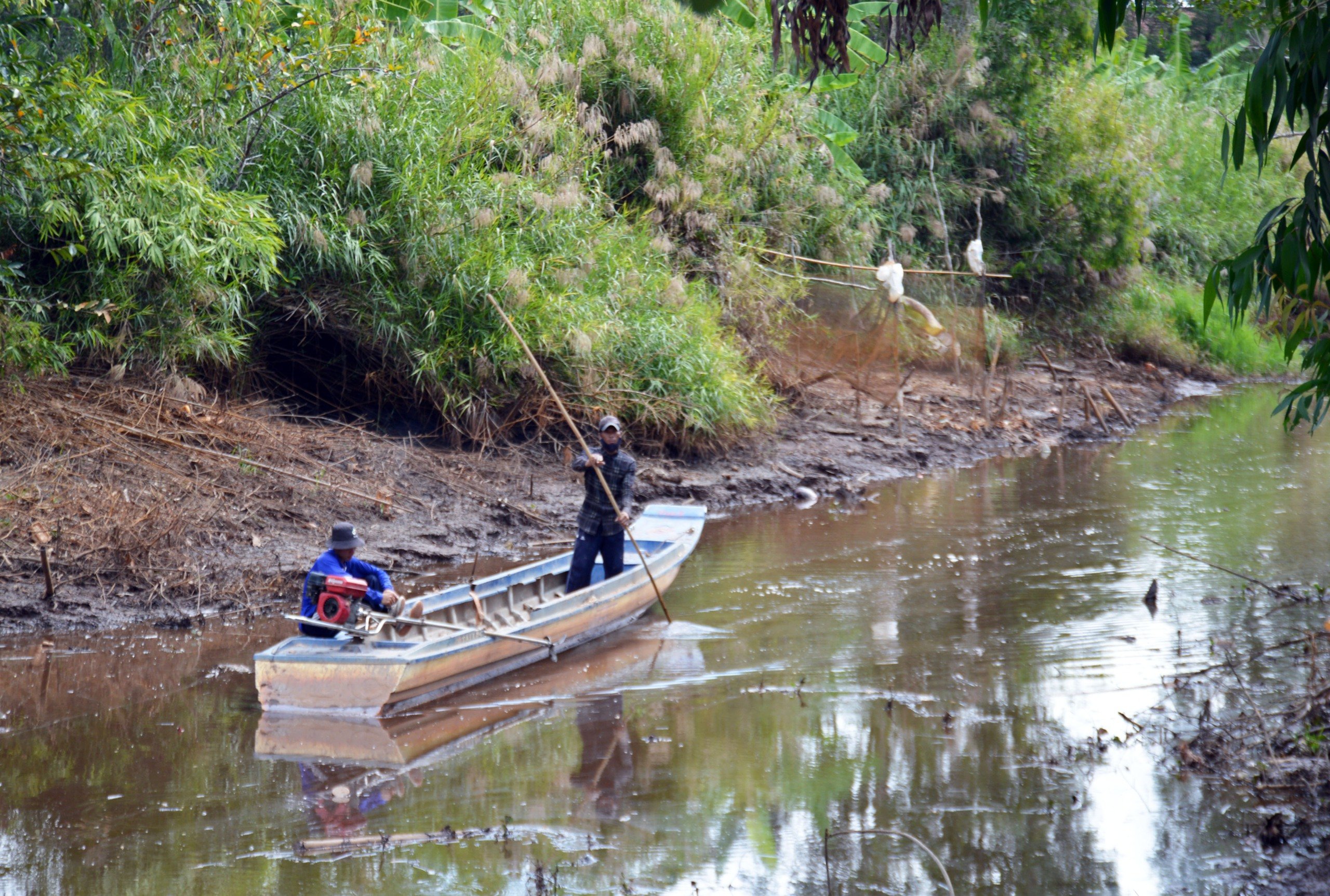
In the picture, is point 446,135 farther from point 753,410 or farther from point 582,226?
Result: point 753,410

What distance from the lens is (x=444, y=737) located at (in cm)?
Answer: 630

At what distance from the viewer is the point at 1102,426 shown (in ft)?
54.5

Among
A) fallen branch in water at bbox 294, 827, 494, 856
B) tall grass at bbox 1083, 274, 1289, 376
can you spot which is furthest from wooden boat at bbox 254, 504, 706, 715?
tall grass at bbox 1083, 274, 1289, 376

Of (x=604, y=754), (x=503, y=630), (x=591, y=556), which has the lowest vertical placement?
(x=604, y=754)

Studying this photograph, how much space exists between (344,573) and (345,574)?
0.06ft

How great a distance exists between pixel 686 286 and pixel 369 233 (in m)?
4.25

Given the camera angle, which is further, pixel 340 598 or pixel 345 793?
pixel 340 598

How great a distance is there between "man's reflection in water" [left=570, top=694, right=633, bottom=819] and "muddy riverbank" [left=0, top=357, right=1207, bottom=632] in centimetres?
308

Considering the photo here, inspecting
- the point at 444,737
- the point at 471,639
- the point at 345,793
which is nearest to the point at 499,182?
the point at 471,639

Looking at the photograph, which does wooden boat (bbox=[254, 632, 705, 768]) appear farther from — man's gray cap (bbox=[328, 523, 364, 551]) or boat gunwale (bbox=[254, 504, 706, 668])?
man's gray cap (bbox=[328, 523, 364, 551])

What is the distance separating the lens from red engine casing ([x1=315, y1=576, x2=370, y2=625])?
629 centimetres

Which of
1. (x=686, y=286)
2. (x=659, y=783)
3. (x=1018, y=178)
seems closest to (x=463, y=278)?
(x=686, y=286)

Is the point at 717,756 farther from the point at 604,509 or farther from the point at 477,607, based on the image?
the point at 604,509

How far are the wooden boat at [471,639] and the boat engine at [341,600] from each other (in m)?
0.16
